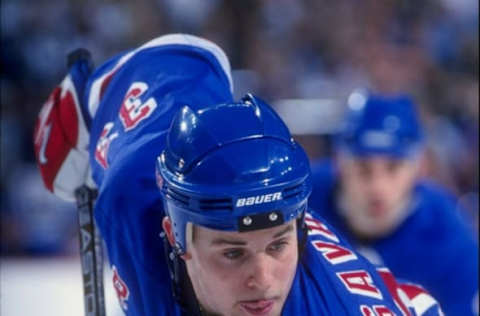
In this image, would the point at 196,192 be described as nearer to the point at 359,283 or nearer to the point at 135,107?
the point at 359,283

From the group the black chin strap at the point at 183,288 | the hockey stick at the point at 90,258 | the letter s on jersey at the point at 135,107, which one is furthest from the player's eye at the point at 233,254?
the hockey stick at the point at 90,258

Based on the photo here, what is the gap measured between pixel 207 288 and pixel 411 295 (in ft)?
2.70

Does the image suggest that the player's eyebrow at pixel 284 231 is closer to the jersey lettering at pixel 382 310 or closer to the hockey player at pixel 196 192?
the hockey player at pixel 196 192

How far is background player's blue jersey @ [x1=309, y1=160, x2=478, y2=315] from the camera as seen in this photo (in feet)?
12.7

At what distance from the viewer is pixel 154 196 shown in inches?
87.0

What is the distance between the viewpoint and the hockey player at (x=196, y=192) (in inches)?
72.2

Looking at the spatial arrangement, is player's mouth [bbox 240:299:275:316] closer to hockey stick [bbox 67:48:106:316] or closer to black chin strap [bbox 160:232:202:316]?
black chin strap [bbox 160:232:202:316]

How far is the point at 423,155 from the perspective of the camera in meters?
5.77

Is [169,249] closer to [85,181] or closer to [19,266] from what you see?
[85,181]

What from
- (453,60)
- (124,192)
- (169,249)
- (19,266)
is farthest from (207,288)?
(453,60)

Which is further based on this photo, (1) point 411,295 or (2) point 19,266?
(2) point 19,266

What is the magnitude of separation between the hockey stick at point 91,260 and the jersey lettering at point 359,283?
688 mm

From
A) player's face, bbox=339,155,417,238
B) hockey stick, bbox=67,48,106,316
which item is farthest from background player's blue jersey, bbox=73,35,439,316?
player's face, bbox=339,155,417,238

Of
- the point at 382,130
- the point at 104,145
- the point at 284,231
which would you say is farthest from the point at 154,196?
the point at 382,130
